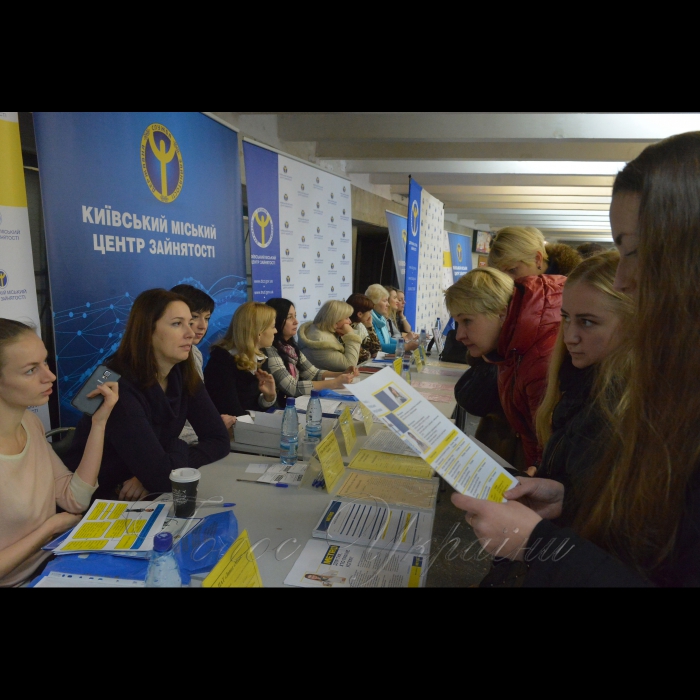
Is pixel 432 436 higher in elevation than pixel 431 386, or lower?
higher

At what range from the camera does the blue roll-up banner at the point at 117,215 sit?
2.23m

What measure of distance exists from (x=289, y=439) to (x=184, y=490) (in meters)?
0.57

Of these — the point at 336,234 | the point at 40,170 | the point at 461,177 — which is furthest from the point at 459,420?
the point at 461,177

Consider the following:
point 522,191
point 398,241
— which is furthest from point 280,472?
point 522,191

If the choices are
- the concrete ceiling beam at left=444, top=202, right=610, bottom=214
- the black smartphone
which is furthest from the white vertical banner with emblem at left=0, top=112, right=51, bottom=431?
the concrete ceiling beam at left=444, top=202, right=610, bottom=214

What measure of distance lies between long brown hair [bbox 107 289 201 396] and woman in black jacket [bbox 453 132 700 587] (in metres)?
1.42

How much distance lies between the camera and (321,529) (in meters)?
1.39

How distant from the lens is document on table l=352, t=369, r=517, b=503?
0.91 metres

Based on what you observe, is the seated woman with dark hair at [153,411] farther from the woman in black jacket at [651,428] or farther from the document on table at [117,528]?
the woman in black jacket at [651,428]

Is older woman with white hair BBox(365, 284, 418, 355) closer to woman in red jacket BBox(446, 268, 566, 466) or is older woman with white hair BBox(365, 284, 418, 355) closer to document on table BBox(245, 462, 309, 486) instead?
woman in red jacket BBox(446, 268, 566, 466)

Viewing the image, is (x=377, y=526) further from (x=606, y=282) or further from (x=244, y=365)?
(x=244, y=365)

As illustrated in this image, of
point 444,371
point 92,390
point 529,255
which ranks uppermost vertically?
point 529,255

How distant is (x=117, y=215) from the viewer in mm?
2551
